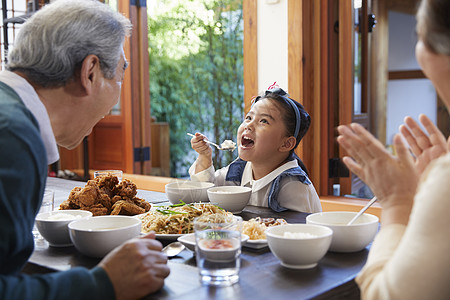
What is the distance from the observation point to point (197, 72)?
683cm

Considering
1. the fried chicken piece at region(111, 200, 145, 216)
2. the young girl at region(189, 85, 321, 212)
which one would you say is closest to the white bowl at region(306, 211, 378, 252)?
the fried chicken piece at region(111, 200, 145, 216)

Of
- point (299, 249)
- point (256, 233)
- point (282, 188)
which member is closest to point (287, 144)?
point (282, 188)

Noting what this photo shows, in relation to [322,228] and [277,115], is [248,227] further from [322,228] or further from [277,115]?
[277,115]

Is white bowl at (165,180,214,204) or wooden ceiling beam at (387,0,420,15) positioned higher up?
wooden ceiling beam at (387,0,420,15)

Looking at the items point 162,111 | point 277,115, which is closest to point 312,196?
point 277,115

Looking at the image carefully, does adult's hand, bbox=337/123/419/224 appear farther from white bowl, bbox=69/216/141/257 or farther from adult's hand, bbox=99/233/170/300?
white bowl, bbox=69/216/141/257

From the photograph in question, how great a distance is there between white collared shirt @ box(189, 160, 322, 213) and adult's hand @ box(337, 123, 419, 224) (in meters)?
0.94

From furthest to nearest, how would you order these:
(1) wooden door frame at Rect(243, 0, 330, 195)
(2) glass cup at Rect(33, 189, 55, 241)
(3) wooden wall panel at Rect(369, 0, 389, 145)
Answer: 1. (3) wooden wall panel at Rect(369, 0, 389, 145)
2. (1) wooden door frame at Rect(243, 0, 330, 195)
3. (2) glass cup at Rect(33, 189, 55, 241)

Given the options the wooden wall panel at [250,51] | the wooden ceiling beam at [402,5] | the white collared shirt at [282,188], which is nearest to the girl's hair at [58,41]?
the white collared shirt at [282,188]

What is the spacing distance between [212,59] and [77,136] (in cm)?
539

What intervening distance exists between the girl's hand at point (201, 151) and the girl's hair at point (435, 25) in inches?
63.0

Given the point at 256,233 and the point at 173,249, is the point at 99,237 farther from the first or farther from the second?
the point at 256,233

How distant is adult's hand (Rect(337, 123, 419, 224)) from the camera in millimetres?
1034

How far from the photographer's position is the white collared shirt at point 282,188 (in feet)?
6.66
